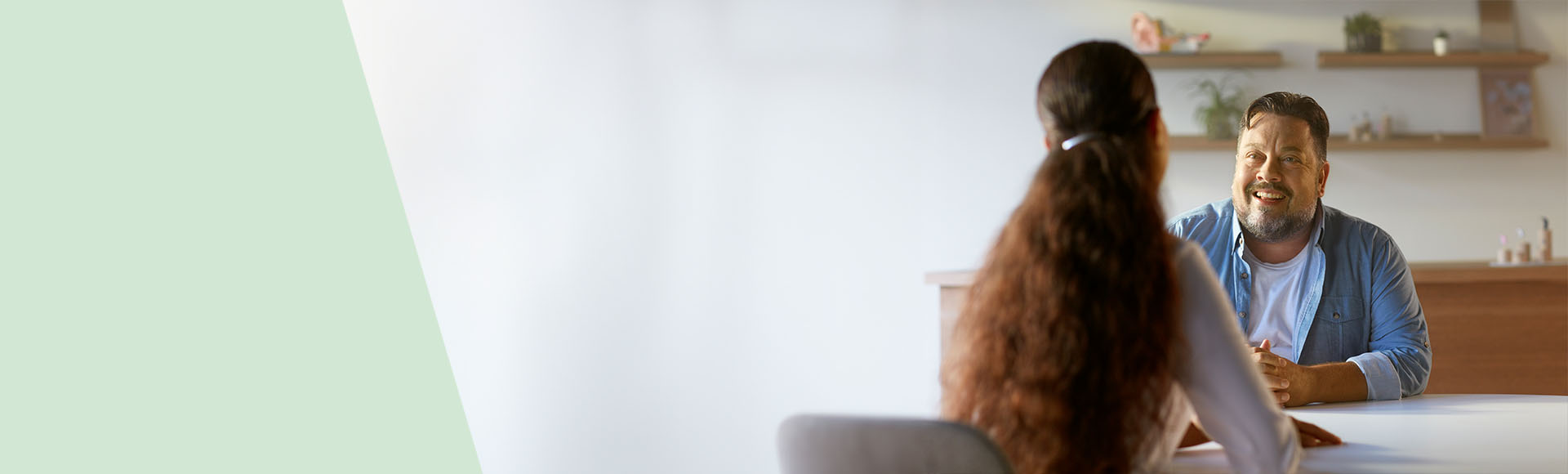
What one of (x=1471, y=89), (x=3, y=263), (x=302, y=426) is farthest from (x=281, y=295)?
(x=1471, y=89)

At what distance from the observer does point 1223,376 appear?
1072 mm

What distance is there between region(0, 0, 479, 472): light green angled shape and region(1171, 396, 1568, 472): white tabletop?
3.19 m

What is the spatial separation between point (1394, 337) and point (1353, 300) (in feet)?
0.31

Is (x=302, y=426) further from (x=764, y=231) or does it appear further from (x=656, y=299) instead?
(x=764, y=231)

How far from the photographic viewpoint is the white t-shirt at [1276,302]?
2.06 meters

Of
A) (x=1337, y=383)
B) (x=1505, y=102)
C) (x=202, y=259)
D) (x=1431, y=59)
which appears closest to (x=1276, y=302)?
(x=1337, y=383)

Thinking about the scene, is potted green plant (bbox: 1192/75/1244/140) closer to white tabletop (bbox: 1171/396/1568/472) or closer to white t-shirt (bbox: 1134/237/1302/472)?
white tabletop (bbox: 1171/396/1568/472)

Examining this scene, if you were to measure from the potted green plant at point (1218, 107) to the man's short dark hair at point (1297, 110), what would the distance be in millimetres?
2258

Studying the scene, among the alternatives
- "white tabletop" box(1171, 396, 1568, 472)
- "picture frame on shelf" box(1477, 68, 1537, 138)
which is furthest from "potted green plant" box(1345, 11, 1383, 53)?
"white tabletop" box(1171, 396, 1568, 472)

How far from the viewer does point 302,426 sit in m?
3.74

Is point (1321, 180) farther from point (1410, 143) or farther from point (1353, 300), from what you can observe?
point (1410, 143)

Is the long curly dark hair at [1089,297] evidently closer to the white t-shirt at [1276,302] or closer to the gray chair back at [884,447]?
the gray chair back at [884,447]

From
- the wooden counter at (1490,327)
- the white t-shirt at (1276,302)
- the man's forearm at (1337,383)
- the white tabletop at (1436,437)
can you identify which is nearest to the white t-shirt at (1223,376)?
the white tabletop at (1436,437)

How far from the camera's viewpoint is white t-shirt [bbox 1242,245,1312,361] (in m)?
2.06
